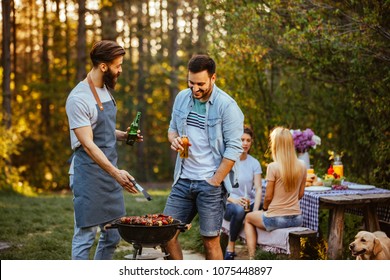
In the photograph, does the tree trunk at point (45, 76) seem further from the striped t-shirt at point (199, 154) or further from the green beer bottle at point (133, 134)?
the striped t-shirt at point (199, 154)

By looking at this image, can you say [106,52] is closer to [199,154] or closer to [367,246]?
[199,154]

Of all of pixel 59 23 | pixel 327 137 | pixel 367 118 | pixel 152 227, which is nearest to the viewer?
pixel 152 227

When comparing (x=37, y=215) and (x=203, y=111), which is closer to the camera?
(x=203, y=111)

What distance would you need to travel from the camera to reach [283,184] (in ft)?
19.5

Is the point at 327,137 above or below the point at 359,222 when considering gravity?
above

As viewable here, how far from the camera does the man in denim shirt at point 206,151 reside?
4340 millimetres

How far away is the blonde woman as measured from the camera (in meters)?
5.91

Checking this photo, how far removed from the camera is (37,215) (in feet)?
31.4

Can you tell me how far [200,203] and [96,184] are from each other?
0.75 metres

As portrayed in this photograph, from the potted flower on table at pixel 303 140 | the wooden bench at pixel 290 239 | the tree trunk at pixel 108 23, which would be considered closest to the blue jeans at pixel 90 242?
the wooden bench at pixel 290 239

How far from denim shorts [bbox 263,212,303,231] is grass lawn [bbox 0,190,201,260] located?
4.37 ft

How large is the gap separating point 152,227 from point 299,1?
14.8 feet
